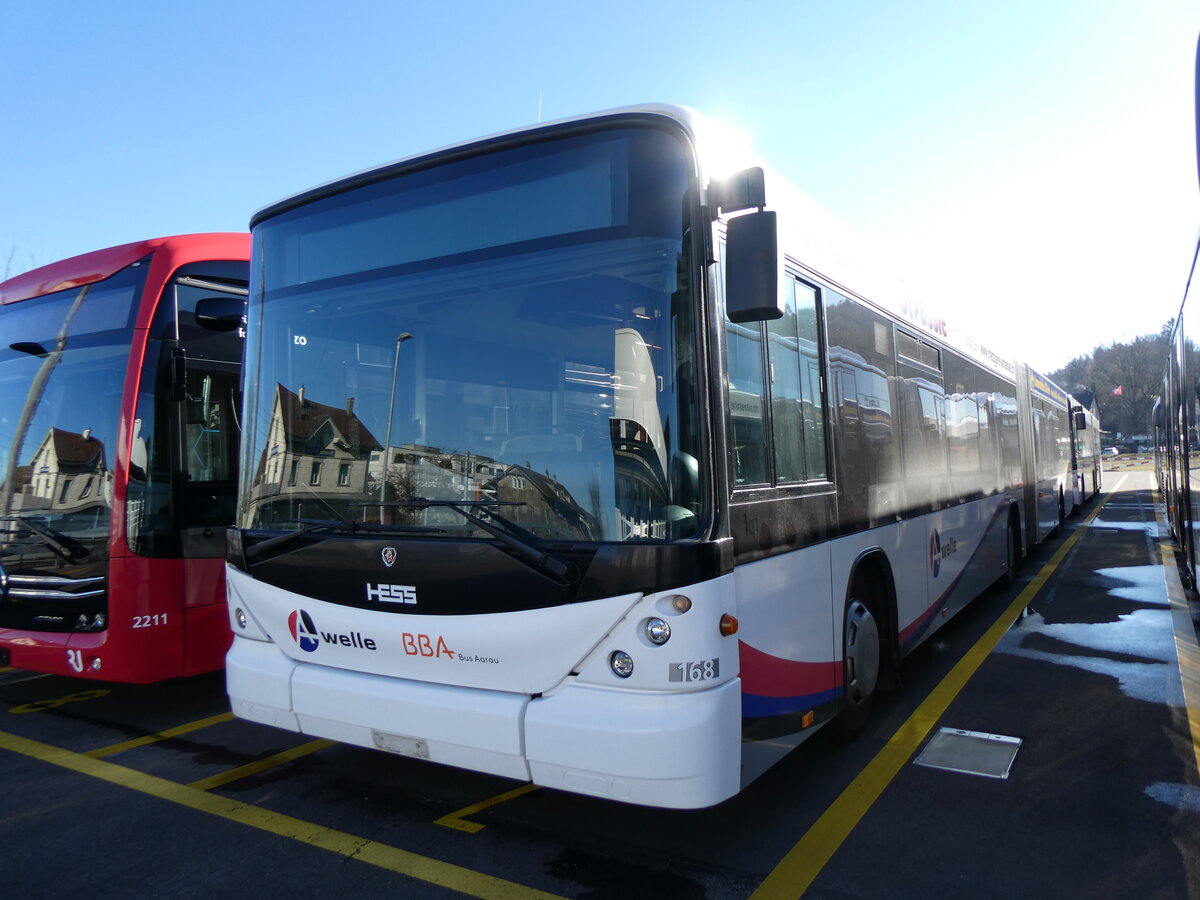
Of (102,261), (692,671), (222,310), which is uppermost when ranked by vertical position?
(102,261)

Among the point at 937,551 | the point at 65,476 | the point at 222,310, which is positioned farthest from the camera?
the point at 937,551

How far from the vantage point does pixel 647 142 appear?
3256 mm

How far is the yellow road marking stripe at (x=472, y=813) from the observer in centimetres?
380

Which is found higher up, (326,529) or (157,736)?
(326,529)

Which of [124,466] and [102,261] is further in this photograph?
[102,261]

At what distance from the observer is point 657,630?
3.02 metres

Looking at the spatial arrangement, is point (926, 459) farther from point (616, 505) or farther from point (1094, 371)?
point (1094, 371)

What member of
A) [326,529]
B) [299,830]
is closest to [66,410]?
[326,529]

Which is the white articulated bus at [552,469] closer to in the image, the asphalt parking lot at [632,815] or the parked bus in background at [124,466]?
the asphalt parking lot at [632,815]

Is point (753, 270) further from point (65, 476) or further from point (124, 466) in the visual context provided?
point (65, 476)

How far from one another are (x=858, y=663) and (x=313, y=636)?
2.83 meters

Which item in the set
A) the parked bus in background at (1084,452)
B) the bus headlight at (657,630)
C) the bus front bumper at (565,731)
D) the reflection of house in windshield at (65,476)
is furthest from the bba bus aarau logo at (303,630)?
the parked bus in background at (1084,452)

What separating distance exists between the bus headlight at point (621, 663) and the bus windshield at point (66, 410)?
387 cm

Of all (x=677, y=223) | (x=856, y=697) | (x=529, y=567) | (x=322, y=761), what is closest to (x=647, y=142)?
(x=677, y=223)
